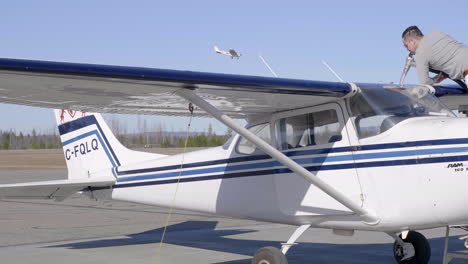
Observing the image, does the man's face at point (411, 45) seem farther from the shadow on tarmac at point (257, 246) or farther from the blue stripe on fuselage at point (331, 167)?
the shadow on tarmac at point (257, 246)

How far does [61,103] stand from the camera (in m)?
7.69

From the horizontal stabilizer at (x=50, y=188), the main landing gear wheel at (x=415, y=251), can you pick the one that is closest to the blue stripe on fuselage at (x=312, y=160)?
the horizontal stabilizer at (x=50, y=188)

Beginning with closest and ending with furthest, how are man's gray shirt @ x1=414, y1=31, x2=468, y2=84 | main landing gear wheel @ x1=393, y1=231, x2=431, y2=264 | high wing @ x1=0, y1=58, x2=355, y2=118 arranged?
high wing @ x1=0, y1=58, x2=355, y2=118
man's gray shirt @ x1=414, y1=31, x2=468, y2=84
main landing gear wheel @ x1=393, y1=231, x2=431, y2=264

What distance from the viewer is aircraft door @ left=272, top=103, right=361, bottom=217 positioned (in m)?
7.09

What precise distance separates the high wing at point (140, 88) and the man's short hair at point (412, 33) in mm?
757

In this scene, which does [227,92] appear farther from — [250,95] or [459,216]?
[459,216]

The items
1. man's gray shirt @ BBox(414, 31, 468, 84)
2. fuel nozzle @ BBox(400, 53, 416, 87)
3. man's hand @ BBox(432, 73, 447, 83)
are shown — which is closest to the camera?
man's gray shirt @ BBox(414, 31, 468, 84)

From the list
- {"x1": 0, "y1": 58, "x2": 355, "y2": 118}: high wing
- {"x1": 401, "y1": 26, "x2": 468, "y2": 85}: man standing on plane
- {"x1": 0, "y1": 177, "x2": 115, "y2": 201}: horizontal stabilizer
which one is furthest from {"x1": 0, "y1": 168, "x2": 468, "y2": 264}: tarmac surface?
{"x1": 401, "y1": 26, "x2": 468, "y2": 85}: man standing on plane

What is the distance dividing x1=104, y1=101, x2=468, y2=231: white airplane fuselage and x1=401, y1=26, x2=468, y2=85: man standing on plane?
1.56 ft

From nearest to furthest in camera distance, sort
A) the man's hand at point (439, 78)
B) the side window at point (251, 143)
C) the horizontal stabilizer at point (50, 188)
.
Result: the man's hand at point (439, 78) < the side window at point (251, 143) < the horizontal stabilizer at point (50, 188)

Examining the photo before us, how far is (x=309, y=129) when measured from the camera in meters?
7.51

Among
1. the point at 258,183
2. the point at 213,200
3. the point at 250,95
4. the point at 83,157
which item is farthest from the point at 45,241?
the point at 250,95

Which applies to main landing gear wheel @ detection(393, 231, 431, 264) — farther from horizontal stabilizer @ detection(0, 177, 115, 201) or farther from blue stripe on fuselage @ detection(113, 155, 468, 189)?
horizontal stabilizer @ detection(0, 177, 115, 201)

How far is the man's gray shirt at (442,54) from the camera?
6418mm
